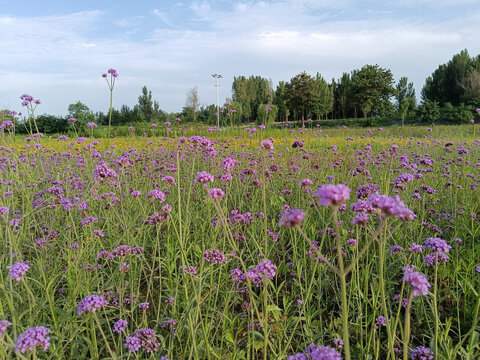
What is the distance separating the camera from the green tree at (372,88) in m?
43.4

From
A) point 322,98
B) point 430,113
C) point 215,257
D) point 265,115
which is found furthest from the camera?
point 322,98

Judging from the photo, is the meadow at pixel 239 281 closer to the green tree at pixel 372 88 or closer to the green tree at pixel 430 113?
the green tree at pixel 430 113

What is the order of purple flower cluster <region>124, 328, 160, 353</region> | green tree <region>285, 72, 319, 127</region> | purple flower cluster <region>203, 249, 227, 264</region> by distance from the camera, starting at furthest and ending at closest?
green tree <region>285, 72, 319, 127</region> → purple flower cluster <region>203, 249, 227, 264</region> → purple flower cluster <region>124, 328, 160, 353</region>

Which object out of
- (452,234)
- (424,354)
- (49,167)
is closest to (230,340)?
(424,354)

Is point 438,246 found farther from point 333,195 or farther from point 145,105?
point 145,105

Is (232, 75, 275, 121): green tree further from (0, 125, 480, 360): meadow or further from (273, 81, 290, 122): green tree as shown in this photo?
(0, 125, 480, 360): meadow

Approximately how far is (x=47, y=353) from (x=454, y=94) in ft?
173

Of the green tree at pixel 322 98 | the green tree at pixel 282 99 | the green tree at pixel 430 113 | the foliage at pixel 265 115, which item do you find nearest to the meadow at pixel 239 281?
the foliage at pixel 265 115

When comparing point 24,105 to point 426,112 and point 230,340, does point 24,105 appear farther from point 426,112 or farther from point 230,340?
point 426,112

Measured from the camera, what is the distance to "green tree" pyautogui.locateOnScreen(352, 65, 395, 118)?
1708 inches

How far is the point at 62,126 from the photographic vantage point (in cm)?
2727

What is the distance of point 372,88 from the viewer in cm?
4456

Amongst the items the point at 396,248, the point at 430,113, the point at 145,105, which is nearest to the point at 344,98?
the point at 430,113

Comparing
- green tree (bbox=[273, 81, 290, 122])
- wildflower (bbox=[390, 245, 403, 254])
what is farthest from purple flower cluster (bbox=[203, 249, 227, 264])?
green tree (bbox=[273, 81, 290, 122])
